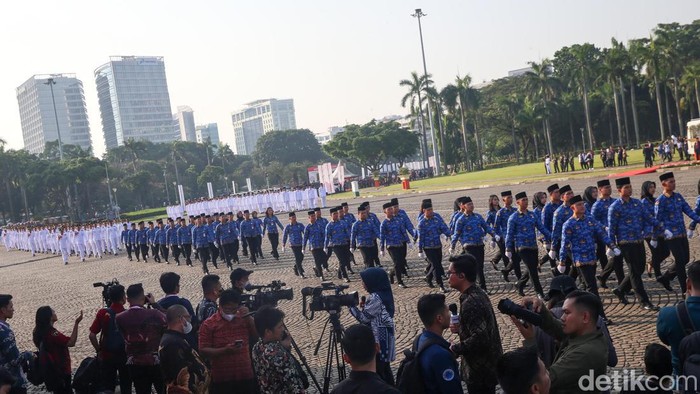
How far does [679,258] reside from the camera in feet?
33.9

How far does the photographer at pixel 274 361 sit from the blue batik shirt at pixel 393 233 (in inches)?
361

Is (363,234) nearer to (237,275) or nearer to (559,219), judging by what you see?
(559,219)

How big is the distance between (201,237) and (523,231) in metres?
12.3

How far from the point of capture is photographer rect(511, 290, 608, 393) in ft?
13.7

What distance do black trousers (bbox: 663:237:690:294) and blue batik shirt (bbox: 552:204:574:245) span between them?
1537 mm

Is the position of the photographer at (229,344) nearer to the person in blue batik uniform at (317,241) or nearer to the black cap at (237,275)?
the black cap at (237,275)

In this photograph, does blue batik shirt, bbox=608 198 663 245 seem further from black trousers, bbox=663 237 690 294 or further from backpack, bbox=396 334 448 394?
backpack, bbox=396 334 448 394

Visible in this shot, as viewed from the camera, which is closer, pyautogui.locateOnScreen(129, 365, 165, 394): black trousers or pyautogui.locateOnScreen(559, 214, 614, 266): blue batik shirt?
pyautogui.locateOnScreen(129, 365, 165, 394): black trousers

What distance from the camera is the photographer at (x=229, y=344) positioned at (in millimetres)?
6195

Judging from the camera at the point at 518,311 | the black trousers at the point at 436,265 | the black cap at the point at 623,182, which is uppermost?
the black cap at the point at 623,182

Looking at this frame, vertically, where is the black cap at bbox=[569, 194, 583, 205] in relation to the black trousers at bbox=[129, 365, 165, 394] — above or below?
above

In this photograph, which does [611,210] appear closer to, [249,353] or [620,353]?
[620,353]

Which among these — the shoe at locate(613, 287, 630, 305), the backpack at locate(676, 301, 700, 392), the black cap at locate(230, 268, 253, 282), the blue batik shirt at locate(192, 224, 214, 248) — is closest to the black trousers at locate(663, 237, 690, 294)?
the shoe at locate(613, 287, 630, 305)

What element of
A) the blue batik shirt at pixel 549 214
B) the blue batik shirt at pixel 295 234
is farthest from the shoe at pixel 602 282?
the blue batik shirt at pixel 295 234
